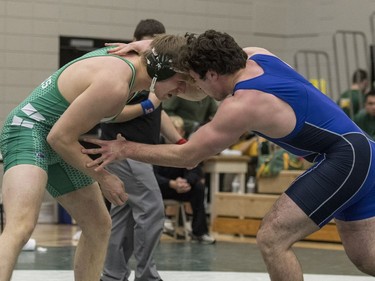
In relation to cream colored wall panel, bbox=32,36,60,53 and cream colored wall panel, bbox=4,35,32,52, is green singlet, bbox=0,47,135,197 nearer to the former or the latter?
cream colored wall panel, bbox=4,35,32,52

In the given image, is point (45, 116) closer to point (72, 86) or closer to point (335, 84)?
point (72, 86)

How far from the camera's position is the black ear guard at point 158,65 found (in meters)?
4.16

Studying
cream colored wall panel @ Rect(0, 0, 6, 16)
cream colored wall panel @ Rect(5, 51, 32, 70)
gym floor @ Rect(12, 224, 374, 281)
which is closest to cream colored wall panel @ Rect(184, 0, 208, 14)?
cream colored wall panel @ Rect(5, 51, 32, 70)

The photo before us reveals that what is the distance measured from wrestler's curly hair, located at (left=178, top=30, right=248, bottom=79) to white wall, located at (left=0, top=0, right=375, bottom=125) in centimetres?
737

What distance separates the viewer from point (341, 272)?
6.84m

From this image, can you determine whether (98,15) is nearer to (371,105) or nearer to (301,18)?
(301,18)

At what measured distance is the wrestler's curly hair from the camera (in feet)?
13.0

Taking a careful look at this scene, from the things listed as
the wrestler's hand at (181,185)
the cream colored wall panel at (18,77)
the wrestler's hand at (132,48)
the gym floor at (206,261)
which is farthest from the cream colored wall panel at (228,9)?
the wrestler's hand at (132,48)

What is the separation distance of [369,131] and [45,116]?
5484 millimetres

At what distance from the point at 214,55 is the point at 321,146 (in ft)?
2.01

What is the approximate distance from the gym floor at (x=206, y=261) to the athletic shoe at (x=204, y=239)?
A: 0.09 m

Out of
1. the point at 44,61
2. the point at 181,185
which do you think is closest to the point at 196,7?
the point at 44,61

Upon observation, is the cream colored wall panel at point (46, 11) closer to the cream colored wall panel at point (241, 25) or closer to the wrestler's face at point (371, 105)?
the cream colored wall panel at point (241, 25)

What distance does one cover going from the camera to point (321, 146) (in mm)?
4098
